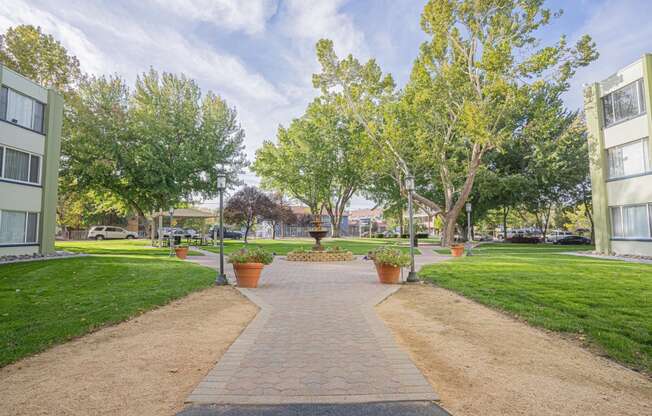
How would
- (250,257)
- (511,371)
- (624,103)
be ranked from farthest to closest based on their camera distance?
(624,103), (250,257), (511,371)

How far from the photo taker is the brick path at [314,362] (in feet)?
11.0

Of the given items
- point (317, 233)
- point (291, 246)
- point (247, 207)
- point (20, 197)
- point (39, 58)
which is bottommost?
point (291, 246)

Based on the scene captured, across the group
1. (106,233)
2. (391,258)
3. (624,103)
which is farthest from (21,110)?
(106,233)

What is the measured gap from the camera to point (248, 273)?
9.80 m

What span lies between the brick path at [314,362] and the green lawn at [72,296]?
8.11 feet

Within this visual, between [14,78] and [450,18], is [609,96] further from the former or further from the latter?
[14,78]

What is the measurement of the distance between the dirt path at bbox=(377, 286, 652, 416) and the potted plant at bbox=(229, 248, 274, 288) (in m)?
4.50

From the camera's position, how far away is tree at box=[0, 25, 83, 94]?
26.1 meters

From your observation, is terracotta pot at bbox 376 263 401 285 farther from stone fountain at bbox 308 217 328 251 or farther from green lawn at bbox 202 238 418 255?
green lawn at bbox 202 238 418 255

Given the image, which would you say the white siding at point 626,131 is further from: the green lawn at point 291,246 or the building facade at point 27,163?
the building facade at point 27,163

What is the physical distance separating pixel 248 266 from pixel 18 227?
13776 mm

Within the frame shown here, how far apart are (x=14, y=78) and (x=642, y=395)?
74.1 ft

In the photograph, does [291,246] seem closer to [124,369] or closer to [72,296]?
[72,296]

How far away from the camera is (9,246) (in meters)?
16.1
